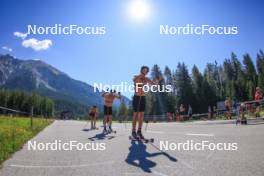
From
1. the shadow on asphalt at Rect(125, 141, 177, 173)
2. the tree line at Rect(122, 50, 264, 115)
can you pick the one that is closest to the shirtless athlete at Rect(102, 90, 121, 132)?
the shadow on asphalt at Rect(125, 141, 177, 173)

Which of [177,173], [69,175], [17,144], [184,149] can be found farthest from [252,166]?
[17,144]

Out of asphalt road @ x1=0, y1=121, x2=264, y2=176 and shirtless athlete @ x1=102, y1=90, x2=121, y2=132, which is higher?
shirtless athlete @ x1=102, y1=90, x2=121, y2=132

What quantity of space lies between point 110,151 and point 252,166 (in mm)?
3512

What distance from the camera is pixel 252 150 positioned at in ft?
22.5

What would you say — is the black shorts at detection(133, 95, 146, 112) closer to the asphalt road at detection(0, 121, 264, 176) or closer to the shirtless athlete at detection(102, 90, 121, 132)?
the asphalt road at detection(0, 121, 264, 176)

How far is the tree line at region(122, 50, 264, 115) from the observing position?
88.6m

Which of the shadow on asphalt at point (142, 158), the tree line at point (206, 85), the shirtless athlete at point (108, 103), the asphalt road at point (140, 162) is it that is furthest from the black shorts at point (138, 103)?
the tree line at point (206, 85)

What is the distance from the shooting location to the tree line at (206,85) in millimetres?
88562

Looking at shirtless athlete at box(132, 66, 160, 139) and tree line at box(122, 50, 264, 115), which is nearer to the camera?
shirtless athlete at box(132, 66, 160, 139)

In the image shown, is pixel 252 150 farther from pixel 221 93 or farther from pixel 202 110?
pixel 221 93

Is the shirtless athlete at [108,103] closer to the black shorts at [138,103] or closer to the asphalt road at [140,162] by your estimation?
the black shorts at [138,103]

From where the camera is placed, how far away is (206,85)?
9044 centimetres

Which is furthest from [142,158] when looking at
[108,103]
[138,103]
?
[108,103]

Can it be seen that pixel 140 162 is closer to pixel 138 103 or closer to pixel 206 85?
pixel 138 103
